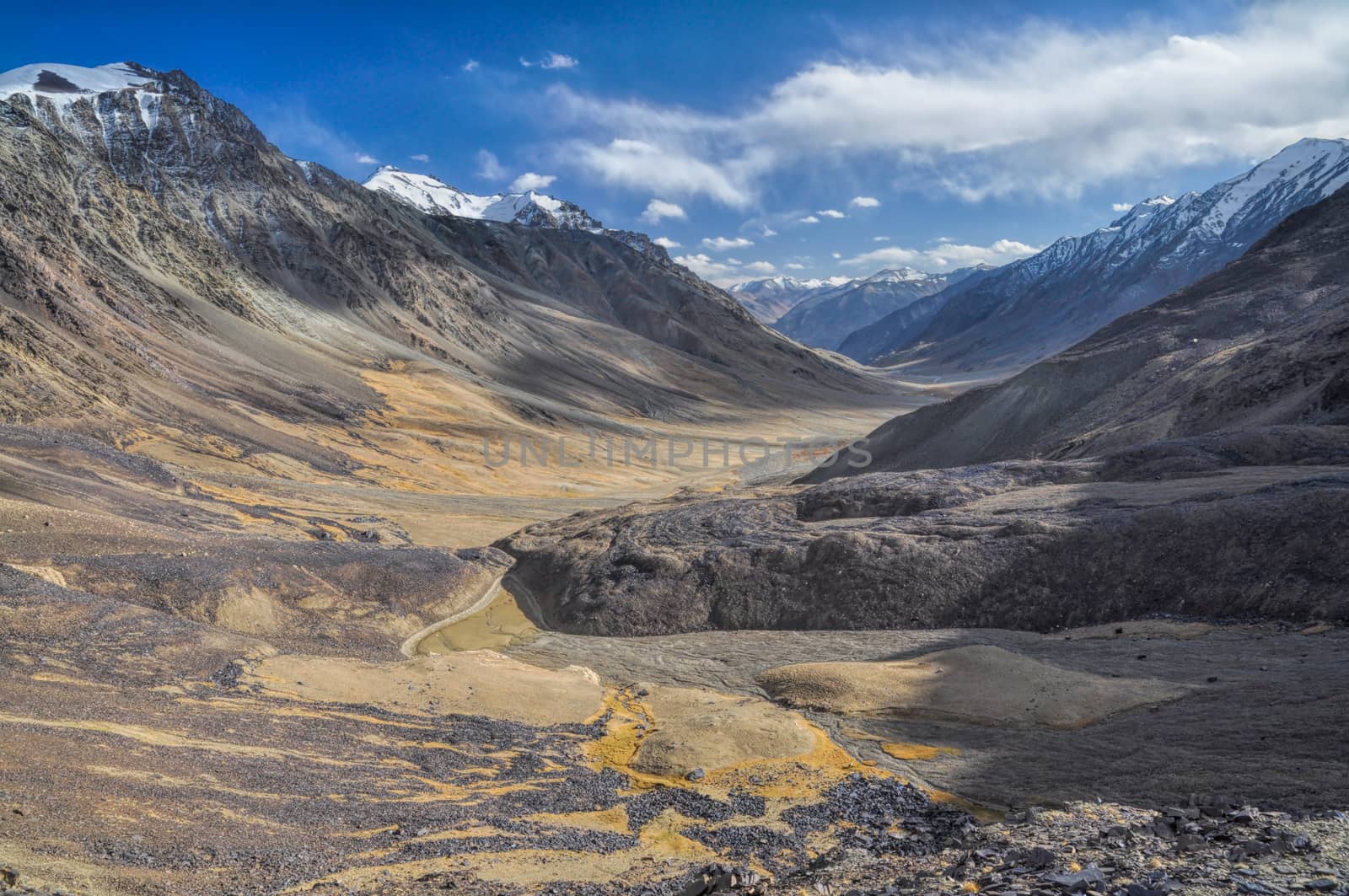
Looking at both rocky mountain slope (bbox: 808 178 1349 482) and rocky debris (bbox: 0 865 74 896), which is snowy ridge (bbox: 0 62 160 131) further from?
rocky debris (bbox: 0 865 74 896)

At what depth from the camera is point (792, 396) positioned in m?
149

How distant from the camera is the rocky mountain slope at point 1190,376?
39.4m

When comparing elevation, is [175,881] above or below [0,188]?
below

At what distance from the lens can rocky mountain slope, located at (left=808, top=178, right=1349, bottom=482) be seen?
3938 cm

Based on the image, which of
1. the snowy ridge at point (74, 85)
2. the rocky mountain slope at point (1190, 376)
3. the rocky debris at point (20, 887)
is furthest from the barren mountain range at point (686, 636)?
the snowy ridge at point (74, 85)

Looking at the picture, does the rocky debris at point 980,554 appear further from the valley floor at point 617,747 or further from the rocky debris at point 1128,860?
the rocky debris at point 1128,860

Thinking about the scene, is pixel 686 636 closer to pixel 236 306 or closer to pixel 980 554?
pixel 980 554

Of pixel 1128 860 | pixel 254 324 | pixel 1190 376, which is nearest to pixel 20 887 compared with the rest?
pixel 1128 860

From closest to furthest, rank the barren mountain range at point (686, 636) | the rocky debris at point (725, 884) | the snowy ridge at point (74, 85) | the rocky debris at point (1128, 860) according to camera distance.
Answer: the rocky debris at point (1128, 860) → the rocky debris at point (725, 884) → the barren mountain range at point (686, 636) → the snowy ridge at point (74, 85)

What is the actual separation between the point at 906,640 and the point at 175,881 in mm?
21434

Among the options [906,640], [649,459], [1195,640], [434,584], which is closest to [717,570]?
[906,640]

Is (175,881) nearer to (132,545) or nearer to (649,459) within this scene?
(132,545)

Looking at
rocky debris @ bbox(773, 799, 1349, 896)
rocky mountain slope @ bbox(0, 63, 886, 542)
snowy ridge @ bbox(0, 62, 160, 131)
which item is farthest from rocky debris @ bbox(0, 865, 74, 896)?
snowy ridge @ bbox(0, 62, 160, 131)

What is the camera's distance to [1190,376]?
4669 cm
